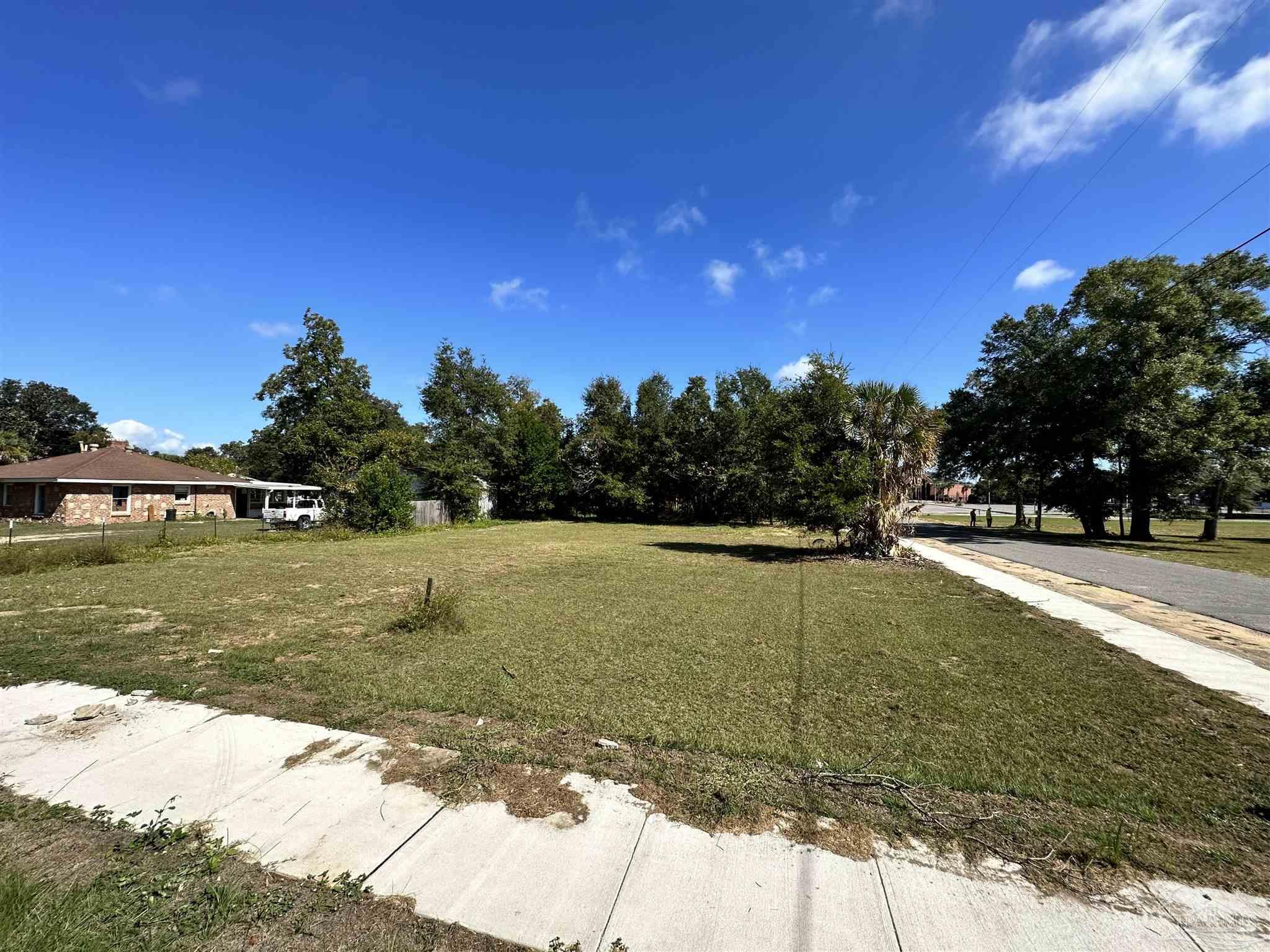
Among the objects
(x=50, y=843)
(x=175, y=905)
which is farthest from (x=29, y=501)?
(x=175, y=905)

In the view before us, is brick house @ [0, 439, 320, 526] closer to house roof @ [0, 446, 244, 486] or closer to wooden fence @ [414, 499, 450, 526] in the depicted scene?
house roof @ [0, 446, 244, 486]

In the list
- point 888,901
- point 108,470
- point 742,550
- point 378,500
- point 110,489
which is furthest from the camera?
point 108,470

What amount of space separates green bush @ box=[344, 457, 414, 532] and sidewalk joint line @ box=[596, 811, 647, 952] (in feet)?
68.3

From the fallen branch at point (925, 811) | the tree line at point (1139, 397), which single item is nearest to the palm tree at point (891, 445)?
the tree line at point (1139, 397)

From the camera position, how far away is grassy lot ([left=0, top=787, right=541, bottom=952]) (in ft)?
6.37

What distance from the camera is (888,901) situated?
2234 mm

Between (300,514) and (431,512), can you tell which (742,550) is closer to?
(431,512)

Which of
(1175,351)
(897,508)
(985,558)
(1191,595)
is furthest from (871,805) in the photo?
(1175,351)

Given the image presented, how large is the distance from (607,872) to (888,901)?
124 centimetres

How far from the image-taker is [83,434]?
48156mm

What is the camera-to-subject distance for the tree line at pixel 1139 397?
17500mm

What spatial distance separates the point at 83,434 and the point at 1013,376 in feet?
242

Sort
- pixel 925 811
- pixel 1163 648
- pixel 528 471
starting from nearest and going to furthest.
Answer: pixel 925 811, pixel 1163 648, pixel 528 471

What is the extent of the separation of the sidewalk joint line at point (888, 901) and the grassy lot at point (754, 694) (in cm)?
30
